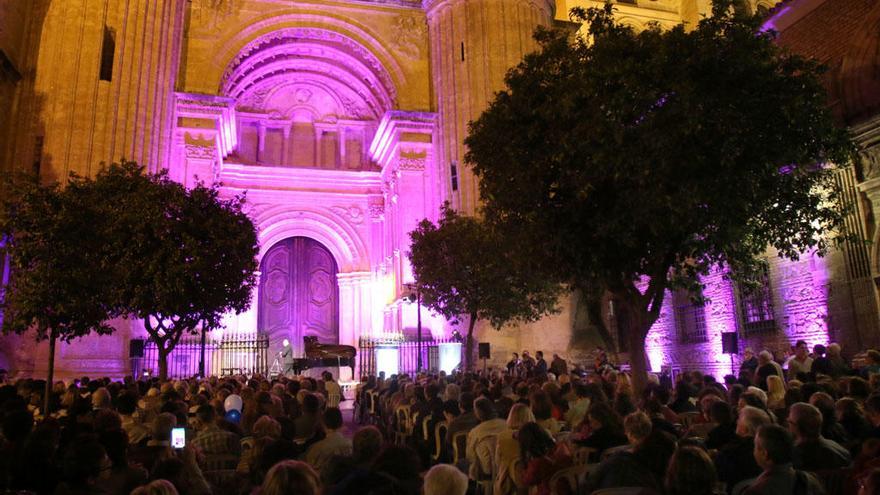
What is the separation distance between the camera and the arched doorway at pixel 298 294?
31.7 metres

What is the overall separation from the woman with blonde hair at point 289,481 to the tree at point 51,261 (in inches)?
392

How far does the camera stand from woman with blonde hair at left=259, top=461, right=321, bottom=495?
3342 millimetres

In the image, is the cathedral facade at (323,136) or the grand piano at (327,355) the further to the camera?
the grand piano at (327,355)

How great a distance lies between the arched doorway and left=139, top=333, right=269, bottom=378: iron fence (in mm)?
4183

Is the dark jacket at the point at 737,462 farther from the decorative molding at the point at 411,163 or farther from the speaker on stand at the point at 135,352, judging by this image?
the decorative molding at the point at 411,163

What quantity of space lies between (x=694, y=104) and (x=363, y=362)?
723 inches

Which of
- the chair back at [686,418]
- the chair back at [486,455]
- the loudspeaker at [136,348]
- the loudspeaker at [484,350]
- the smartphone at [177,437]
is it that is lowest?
the chair back at [486,455]

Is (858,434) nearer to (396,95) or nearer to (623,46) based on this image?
(623,46)

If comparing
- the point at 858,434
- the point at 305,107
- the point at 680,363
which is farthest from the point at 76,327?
the point at 305,107

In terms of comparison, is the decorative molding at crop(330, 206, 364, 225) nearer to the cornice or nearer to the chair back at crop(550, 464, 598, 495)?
the cornice

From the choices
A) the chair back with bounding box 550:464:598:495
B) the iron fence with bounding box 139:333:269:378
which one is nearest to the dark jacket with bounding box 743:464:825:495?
the chair back with bounding box 550:464:598:495

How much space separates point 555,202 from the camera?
11344 mm

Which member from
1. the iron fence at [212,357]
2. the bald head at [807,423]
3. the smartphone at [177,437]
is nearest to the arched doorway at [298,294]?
the iron fence at [212,357]

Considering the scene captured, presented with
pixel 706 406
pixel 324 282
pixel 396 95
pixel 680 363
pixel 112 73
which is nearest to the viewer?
pixel 706 406
